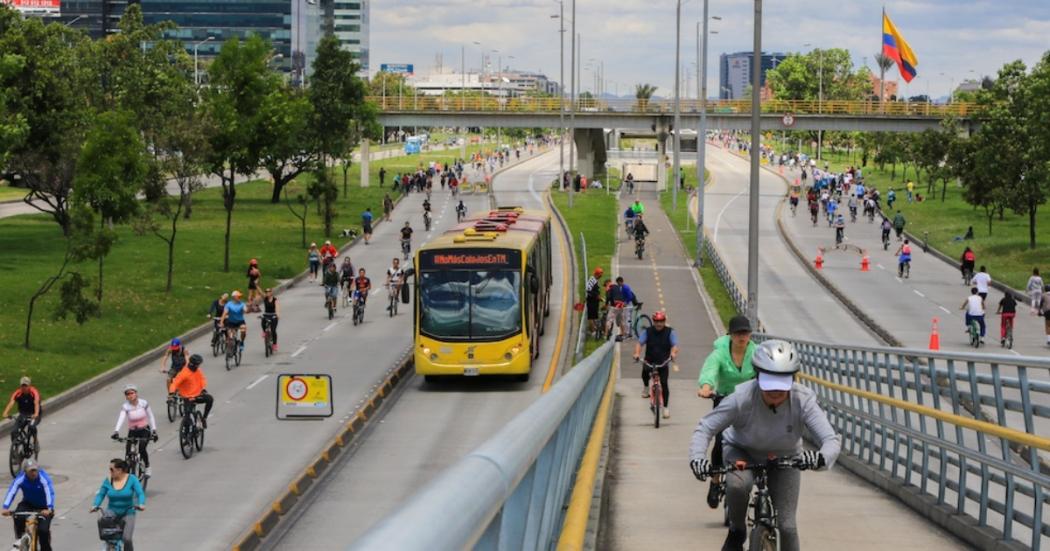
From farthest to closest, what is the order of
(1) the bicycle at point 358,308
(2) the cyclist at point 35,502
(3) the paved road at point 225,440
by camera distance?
(1) the bicycle at point 358,308 < (3) the paved road at point 225,440 < (2) the cyclist at point 35,502

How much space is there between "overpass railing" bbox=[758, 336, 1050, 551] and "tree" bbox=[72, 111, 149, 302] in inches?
1101

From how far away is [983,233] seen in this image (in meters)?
73.6

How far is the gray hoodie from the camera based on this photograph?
8875mm

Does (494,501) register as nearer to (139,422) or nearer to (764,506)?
(764,506)

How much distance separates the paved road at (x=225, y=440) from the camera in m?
21.0

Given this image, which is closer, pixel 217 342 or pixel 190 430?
pixel 190 430

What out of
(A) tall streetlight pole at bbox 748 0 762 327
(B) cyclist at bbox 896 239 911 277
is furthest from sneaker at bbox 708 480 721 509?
(B) cyclist at bbox 896 239 911 277

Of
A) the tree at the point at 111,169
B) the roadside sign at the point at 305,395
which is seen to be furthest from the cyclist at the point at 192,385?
the tree at the point at 111,169

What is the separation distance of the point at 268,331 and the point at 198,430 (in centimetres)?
1218

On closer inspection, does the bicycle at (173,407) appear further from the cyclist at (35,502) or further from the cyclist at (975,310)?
the cyclist at (975,310)

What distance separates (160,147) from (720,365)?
42775mm

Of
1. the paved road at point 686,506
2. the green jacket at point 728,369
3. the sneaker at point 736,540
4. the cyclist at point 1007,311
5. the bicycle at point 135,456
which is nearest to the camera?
the sneaker at point 736,540

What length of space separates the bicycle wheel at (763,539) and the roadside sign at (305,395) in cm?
2040

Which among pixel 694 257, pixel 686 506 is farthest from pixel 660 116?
pixel 686 506
